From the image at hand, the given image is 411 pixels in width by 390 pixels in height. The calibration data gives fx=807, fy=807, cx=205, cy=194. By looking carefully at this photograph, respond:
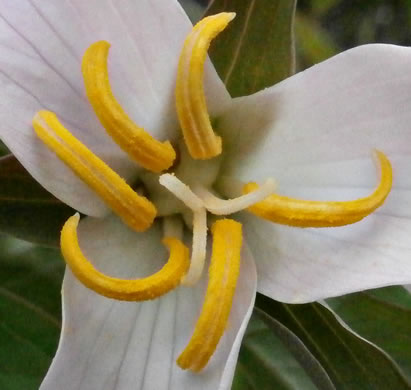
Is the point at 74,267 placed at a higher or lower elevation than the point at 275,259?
higher

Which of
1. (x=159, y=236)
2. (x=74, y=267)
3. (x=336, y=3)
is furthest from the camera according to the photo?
(x=336, y=3)

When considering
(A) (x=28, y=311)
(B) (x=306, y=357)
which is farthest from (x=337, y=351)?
(A) (x=28, y=311)

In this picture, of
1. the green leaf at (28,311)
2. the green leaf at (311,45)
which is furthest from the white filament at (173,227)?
the green leaf at (311,45)

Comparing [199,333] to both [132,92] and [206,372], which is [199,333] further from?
[132,92]

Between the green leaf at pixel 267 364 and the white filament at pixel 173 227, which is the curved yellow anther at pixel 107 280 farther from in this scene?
the green leaf at pixel 267 364

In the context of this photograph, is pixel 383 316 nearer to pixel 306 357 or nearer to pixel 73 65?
pixel 306 357

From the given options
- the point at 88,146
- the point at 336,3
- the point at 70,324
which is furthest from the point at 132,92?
the point at 336,3

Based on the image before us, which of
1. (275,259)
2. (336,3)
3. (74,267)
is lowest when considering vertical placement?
(336,3)
